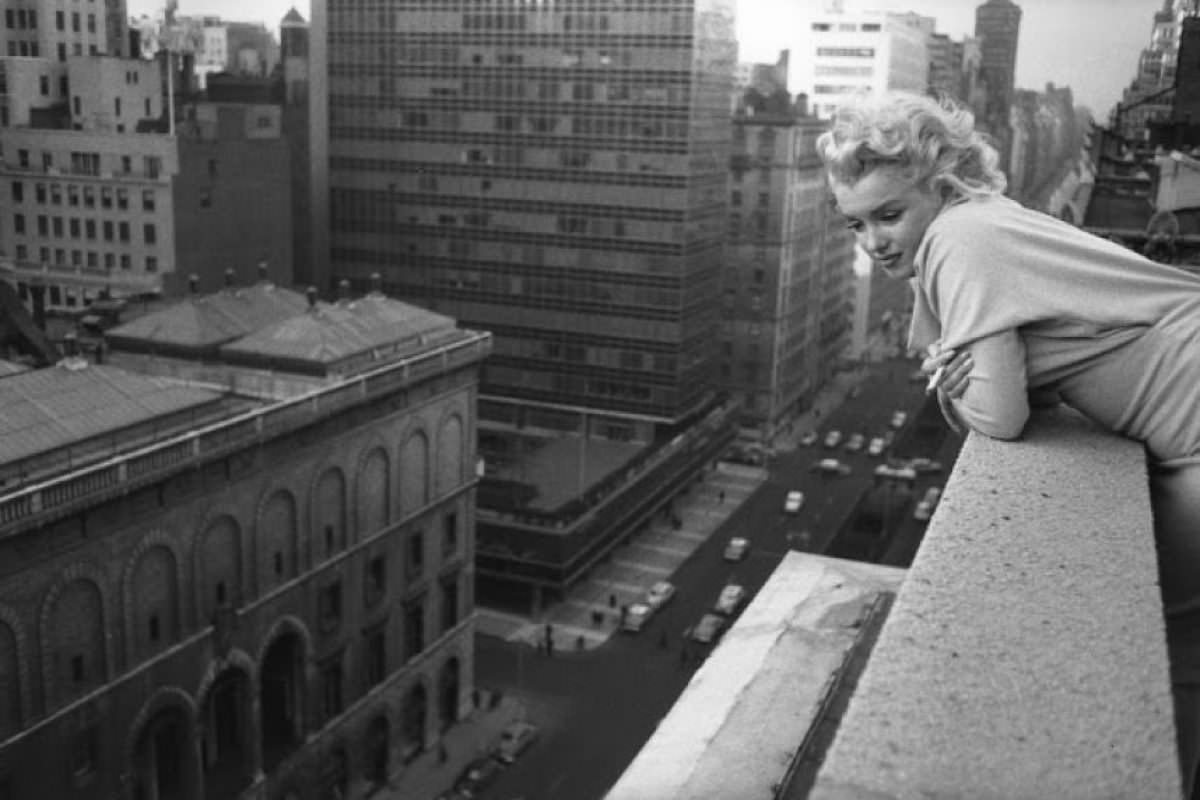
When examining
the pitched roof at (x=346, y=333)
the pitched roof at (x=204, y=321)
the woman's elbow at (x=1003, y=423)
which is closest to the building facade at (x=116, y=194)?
the pitched roof at (x=204, y=321)

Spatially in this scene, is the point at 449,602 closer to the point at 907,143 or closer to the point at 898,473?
the point at 907,143

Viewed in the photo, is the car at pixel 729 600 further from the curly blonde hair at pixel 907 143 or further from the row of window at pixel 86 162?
the curly blonde hair at pixel 907 143

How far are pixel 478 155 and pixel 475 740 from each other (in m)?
34.7

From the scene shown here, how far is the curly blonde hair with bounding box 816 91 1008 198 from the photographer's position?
4.53 metres

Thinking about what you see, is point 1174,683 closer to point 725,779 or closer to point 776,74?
point 725,779

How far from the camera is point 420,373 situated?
33.3 m

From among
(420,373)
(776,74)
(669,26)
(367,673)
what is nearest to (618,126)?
(669,26)

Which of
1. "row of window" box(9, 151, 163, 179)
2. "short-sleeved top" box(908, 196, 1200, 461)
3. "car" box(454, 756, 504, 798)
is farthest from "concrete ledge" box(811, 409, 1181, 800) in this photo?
"row of window" box(9, 151, 163, 179)

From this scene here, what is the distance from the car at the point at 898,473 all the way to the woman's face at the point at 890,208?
61087 millimetres

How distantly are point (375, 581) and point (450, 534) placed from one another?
4.00 meters

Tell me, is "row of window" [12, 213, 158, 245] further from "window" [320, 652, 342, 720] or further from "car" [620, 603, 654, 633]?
"car" [620, 603, 654, 633]

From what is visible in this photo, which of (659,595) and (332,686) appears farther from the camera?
(659,595)

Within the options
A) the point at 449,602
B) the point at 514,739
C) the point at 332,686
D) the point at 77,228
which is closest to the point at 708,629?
the point at 514,739

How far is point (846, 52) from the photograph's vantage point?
10125 centimetres
